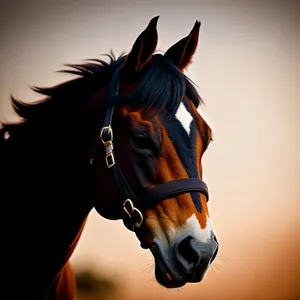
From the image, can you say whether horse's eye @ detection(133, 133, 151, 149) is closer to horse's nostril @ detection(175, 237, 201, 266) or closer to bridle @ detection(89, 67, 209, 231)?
bridle @ detection(89, 67, 209, 231)

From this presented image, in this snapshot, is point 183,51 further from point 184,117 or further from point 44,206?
point 44,206

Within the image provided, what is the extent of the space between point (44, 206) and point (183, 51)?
2.22ft

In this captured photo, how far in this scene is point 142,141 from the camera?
139 centimetres

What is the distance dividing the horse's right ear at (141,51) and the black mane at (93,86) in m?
0.03

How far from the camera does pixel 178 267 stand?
1286mm

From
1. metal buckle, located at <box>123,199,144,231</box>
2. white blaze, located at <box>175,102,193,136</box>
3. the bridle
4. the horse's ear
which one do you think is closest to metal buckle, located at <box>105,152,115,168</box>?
the bridle

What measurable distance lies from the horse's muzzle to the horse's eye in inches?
10.5

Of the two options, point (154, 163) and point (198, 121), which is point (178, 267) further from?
point (198, 121)

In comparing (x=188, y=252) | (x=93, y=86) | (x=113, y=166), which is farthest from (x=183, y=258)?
(x=93, y=86)

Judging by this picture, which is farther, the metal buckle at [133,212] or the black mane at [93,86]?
the black mane at [93,86]

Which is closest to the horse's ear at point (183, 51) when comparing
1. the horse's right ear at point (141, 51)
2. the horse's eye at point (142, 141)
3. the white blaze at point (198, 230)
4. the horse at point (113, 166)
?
the horse at point (113, 166)

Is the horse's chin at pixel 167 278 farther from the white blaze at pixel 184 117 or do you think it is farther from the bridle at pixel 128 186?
the white blaze at pixel 184 117

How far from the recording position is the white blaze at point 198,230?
1269mm

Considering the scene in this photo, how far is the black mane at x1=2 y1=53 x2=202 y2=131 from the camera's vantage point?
1474 millimetres
